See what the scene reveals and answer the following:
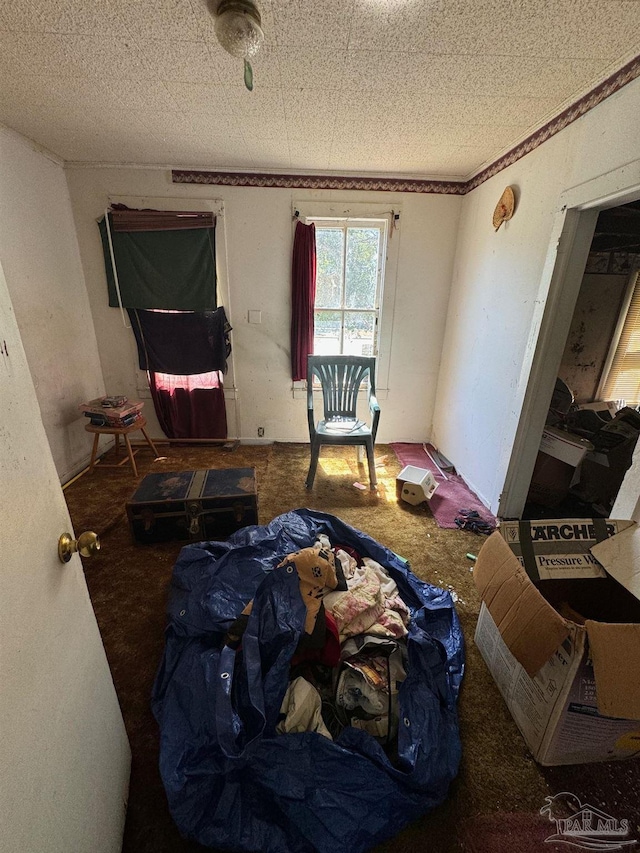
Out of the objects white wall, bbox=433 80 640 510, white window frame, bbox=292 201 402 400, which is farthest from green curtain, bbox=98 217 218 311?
white wall, bbox=433 80 640 510

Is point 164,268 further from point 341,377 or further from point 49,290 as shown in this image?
point 341,377

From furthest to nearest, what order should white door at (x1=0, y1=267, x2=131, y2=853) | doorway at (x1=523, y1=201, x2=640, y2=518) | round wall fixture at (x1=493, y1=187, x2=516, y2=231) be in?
doorway at (x1=523, y1=201, x2=640, y2=518) → round wall fixture at (x1=493, y1=187, x2=516, y2=231) → white door at (x1=0, y1=267, x2=131, y2=853)

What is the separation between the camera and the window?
9.99ft

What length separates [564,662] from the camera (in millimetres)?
1003

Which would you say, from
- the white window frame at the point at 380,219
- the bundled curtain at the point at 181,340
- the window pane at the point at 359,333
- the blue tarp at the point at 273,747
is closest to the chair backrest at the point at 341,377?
the window pane at the point at 359,333

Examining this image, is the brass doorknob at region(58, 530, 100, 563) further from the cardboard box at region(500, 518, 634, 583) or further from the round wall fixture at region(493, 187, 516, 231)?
the round wall fixture at region(493, 187, 516, 231)

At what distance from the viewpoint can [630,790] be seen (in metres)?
1.07

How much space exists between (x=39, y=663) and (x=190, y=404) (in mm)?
2855

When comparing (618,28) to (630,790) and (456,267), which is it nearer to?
(456,267)

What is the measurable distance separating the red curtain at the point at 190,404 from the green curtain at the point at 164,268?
25.2 inches

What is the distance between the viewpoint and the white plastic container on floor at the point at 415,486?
97.0 inches

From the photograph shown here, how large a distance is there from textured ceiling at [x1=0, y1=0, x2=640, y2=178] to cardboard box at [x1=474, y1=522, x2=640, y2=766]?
6.04 ft

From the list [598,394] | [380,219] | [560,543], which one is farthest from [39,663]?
[598,394]

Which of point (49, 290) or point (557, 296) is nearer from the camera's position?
point (557, 296)
